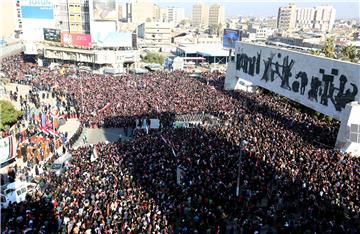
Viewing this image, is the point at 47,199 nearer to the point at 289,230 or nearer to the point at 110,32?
the point at 289,230

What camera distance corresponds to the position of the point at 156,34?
3967 inches

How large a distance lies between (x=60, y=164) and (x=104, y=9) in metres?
59.3

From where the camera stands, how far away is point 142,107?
29.2 meters

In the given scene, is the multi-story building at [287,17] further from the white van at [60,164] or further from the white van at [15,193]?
the white van at [15,193]

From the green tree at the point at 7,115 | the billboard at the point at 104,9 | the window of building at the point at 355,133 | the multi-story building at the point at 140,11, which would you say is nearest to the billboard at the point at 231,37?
the billboard at the point at 104,9

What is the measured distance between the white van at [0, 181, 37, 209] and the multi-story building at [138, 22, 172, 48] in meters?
85.1

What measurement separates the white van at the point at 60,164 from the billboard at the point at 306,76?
16622mm

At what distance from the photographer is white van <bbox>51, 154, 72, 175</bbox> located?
58.9 feet

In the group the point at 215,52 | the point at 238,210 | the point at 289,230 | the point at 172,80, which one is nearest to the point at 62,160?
the point at 238,210

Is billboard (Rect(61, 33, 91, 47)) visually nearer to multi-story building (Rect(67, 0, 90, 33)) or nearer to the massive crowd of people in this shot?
multi-story building (Rect(67, 0, 90, 33))

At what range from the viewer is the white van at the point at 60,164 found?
17.9 m

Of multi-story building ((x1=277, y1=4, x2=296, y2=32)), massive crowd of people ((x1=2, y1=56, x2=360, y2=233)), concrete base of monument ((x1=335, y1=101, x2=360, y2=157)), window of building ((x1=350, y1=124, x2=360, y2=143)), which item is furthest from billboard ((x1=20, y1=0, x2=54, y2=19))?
multi-story building ((x1=277, y1=4, x2=296, y2=32))

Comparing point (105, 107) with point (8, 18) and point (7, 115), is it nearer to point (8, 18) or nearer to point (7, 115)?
point (7, 115)

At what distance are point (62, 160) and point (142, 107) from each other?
10.7 meters
